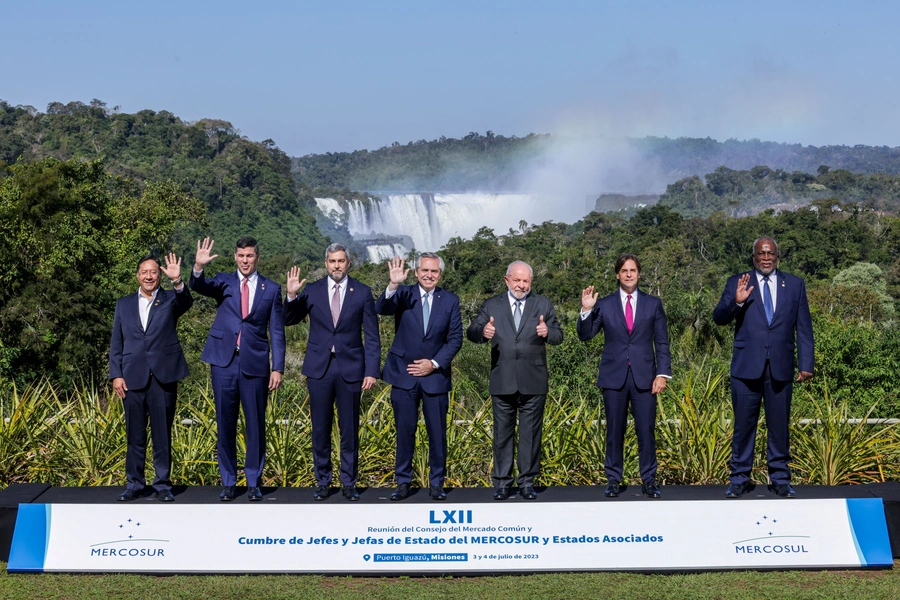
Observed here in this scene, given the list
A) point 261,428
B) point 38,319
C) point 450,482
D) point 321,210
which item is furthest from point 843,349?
point 321,210

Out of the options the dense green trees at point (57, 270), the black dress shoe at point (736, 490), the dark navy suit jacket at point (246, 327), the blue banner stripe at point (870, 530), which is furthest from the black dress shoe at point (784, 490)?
the dense green trees at point (57, 270)

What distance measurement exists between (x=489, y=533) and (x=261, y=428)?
1.58 m

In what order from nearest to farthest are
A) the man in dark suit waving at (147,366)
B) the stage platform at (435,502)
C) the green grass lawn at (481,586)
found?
the green grass lawn at (481,586)
the stage platform at (435,502)
the man in dark suit waving at (147,366)

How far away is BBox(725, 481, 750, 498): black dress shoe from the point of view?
18.2 feet

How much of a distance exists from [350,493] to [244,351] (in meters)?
1.08

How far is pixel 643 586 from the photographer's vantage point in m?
5.00

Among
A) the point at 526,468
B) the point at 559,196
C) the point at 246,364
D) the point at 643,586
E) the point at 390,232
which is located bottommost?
the point at 643,586

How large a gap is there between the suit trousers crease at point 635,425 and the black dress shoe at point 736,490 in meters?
0.45

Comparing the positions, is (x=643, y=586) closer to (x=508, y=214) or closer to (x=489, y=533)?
(x=489, y=533)

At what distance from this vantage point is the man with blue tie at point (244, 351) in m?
5.69

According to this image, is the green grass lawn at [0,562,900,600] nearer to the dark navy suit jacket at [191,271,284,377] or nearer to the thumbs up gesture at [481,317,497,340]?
the dark navy suit jacket at [191,271,284,377]

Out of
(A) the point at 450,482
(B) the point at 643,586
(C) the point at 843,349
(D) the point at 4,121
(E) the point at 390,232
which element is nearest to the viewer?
(B) the point at 643,586

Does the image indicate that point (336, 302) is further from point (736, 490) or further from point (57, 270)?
point (57, 270)

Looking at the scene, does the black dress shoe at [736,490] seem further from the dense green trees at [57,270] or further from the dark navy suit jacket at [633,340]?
the dense green trees at [57,270]
